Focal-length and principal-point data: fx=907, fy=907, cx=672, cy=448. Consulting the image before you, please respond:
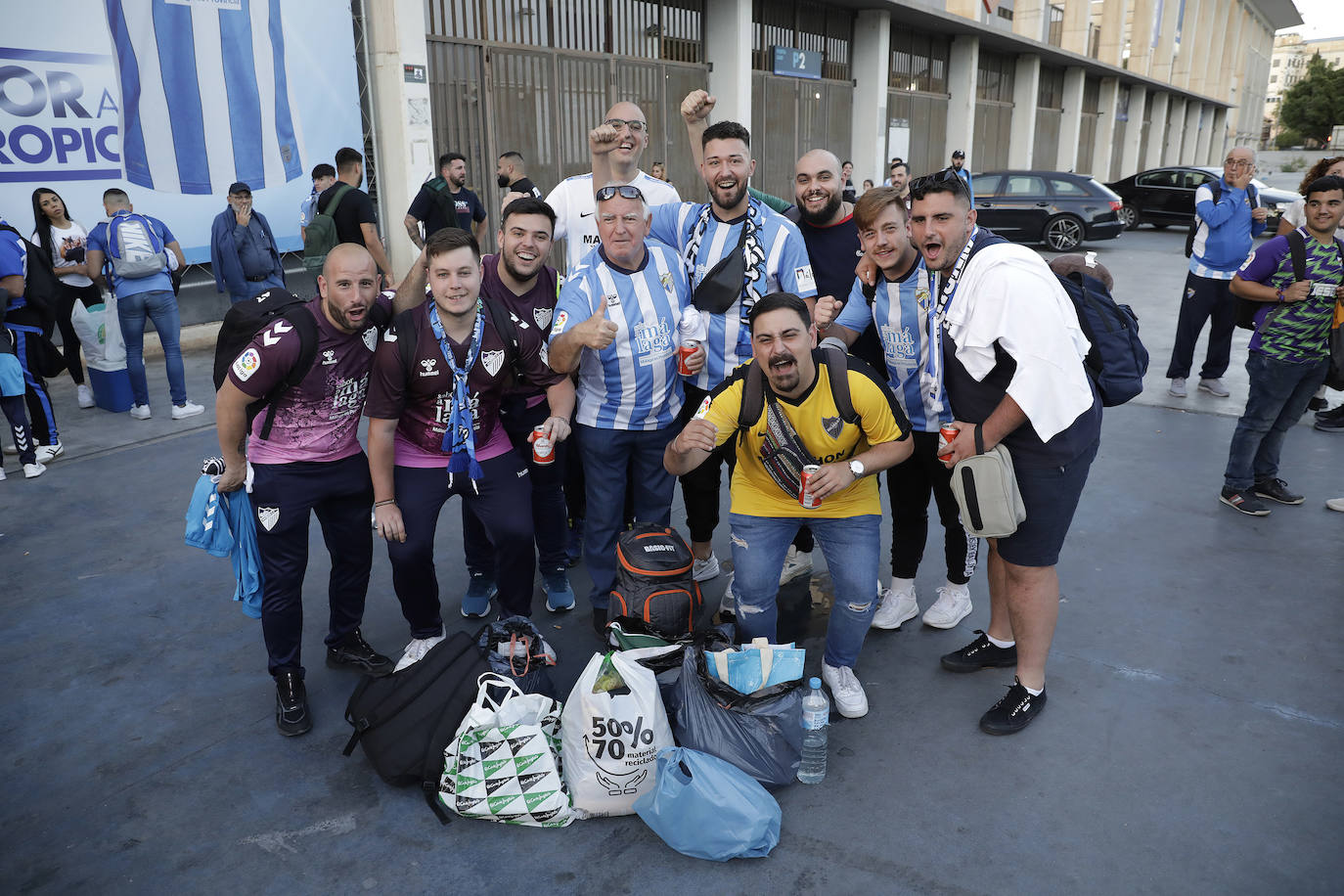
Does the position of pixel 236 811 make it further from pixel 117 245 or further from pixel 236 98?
pixel 236 98

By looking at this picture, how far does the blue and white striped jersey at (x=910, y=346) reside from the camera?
347 centimetres

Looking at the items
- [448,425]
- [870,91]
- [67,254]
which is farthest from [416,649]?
[870,91]

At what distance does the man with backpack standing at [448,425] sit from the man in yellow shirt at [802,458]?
688 mm

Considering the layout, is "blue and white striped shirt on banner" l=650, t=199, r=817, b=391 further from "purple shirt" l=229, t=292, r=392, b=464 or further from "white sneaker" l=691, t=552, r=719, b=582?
"purple shirt" l=229, t=292, r=392, b=464

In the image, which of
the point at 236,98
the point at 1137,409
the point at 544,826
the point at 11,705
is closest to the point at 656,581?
the point at 544,826

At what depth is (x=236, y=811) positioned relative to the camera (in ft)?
9.26

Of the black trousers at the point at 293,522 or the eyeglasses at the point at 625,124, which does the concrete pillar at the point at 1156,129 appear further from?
the black trousers at the point at 293,522

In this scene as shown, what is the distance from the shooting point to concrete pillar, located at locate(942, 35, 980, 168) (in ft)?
71.3

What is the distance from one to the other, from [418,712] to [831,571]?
1.54m

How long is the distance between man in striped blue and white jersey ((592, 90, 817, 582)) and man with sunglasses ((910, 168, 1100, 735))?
0.86 meters

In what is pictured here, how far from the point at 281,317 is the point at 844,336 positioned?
7.12 ft

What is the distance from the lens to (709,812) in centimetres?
257

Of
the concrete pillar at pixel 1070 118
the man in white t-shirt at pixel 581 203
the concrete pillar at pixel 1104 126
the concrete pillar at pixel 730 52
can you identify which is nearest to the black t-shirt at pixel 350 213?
the man in white t-shirt at pixel 581 203

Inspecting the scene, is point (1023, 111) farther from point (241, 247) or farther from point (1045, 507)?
point (1045, 507)
